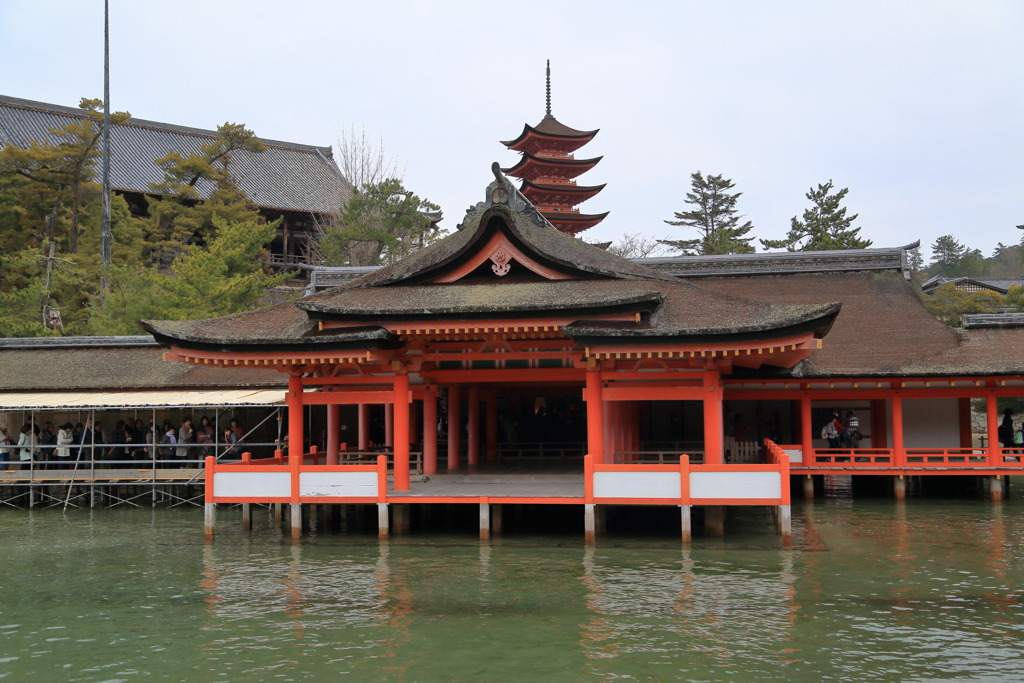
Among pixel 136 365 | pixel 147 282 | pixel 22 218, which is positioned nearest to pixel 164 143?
pixel 22 218

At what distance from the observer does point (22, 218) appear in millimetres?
38781

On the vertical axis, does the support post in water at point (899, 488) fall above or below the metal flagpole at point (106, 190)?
below

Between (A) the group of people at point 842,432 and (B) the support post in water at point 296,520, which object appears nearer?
(B) the support post in water at point 296,520

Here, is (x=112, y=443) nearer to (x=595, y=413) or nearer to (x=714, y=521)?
(x=595, y=413)

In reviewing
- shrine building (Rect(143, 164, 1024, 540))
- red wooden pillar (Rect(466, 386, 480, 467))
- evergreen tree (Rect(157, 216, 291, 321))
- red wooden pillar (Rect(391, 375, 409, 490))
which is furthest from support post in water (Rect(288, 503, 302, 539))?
evergreen tree (Rect(157, 216, 291, 321))

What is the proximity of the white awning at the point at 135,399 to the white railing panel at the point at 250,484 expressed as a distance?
15.2 feet

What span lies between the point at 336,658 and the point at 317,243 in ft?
138

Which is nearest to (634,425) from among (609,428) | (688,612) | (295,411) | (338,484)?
(609,428)

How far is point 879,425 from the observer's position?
83.7ft

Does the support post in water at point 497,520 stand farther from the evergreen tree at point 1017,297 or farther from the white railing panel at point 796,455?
the evergreen tree at point 1017,297

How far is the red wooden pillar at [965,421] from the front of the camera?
82.0 feet

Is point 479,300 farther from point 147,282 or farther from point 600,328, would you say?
point 147,282

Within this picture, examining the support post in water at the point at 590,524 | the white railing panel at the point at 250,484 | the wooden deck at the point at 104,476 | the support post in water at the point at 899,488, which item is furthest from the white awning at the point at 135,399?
the support post in water at the point at 899,488

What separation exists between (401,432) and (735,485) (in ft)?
21.0
